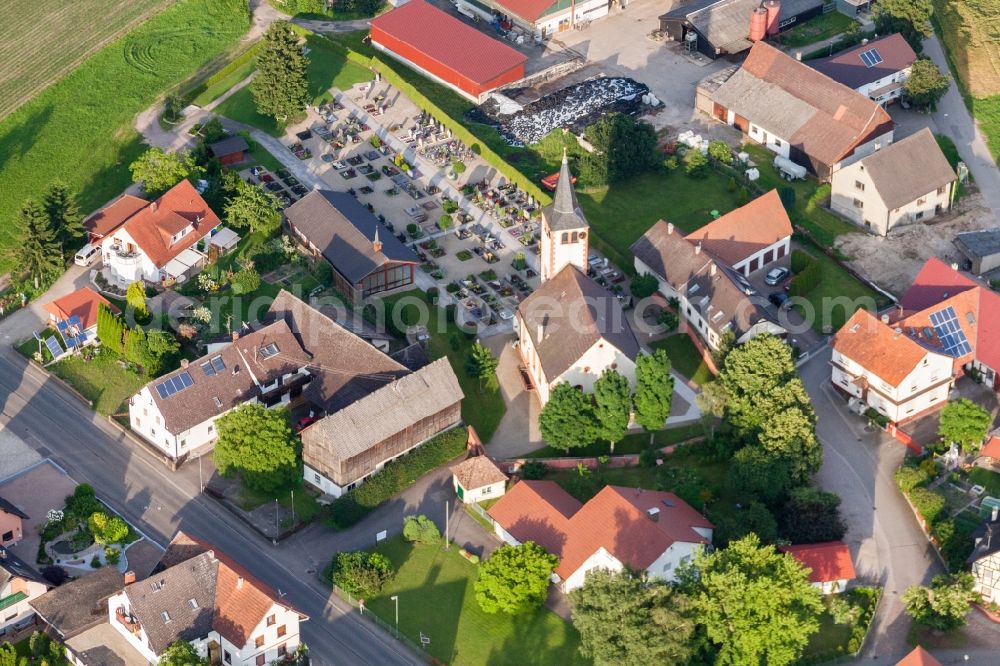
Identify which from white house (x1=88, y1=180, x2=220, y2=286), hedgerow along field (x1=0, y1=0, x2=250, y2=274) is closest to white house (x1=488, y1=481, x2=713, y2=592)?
white house (x1=88, y1=180, x2=220, y2=286)

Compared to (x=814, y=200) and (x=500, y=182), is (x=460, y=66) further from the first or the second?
(x=814, y=200)

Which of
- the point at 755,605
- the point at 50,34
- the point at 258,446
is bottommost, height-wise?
the point at 755,605

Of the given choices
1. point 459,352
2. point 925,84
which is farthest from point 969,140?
point 459,352

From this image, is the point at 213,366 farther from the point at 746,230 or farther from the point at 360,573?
the point at 746,230

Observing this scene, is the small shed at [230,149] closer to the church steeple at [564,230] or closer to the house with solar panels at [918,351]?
the church steeple at [564,230]

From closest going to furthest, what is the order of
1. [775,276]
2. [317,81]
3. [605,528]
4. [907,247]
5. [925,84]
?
1. [605,528]
2. [775,276]
3. [907,247]
4. [925,84]
5. [317,81]

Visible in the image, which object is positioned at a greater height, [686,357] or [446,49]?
[446,49]

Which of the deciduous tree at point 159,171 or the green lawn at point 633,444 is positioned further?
the deciduous tree at point 159,171

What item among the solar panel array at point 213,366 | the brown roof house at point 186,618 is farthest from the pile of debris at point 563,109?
the brown roof house at point 186,618
